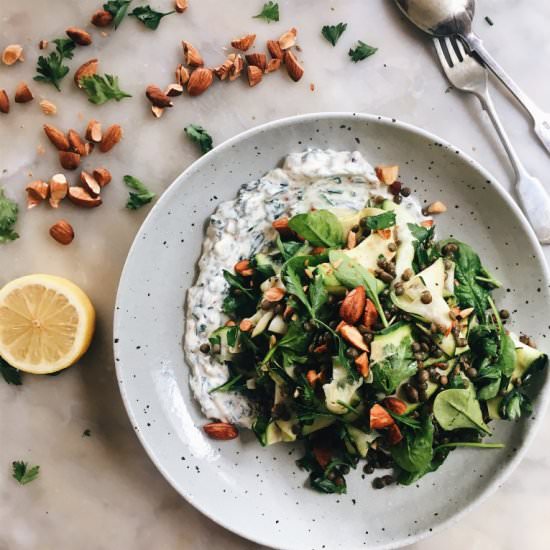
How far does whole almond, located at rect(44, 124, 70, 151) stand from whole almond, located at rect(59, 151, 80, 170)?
0.03 meters

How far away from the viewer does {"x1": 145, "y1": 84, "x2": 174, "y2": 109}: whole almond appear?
2.30 meters

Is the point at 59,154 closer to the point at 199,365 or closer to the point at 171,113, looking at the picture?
the point at 171,113

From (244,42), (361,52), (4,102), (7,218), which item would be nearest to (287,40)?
(244,42)

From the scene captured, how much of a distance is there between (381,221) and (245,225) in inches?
18.7

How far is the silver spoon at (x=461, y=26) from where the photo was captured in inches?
91.7

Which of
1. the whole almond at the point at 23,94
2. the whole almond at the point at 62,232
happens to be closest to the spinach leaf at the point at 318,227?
the whole almond at the point at 62,232

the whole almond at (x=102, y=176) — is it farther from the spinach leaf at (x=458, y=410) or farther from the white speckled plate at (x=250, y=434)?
the spinach leaf at (x=458, y=410)

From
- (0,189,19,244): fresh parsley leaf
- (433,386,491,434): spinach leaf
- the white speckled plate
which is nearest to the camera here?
(433,386,491,434): spinach leaf

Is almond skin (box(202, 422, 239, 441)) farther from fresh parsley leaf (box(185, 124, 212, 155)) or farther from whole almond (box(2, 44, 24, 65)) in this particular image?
whole almond (box(2, 44, 24, 65))

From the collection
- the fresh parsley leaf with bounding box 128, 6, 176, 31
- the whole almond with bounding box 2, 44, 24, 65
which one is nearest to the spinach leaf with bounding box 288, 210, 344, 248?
the fresh parsley leaf with bounding box 128, 6, 176, 31

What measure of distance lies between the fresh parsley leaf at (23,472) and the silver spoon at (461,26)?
2.29 meters

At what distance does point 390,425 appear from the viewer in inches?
77.0

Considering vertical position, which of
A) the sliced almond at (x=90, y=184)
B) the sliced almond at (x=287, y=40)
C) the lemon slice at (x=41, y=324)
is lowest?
the lemon slice at (x=41, y=324)

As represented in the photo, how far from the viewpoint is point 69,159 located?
2295 mm
